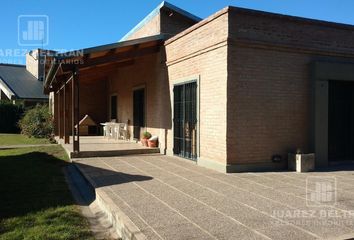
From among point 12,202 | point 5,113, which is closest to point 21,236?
point 12,202

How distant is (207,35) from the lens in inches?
383

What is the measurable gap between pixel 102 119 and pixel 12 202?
15.4 m

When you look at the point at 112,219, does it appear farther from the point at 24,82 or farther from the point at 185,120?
the point at 24,82

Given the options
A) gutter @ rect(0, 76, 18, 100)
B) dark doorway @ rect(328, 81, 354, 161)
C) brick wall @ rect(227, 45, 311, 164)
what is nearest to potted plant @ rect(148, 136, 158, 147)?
brick wall @ rect(227, 45, 311, 164)

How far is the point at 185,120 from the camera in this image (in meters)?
11.3

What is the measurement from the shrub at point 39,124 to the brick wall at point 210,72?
12167 millimetres

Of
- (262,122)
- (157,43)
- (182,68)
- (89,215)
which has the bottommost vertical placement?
(89,215)

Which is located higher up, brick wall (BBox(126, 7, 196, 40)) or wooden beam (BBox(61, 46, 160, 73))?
brick wall (BBox(126, 7, 196, 40))

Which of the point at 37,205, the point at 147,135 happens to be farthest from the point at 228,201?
the point at 147,135

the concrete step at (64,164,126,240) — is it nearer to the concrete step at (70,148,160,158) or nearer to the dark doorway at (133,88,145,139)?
the concrete step at (70,148,160,158)

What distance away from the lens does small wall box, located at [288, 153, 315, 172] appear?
897 centimetres

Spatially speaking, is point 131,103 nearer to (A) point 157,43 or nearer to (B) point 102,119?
(A) point 157,43

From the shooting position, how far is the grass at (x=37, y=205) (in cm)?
484

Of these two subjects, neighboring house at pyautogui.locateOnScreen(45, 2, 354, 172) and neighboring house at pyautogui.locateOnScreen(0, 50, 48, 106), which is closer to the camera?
neighboring house at pyautogui.locateOnScreen(45, 2, 354, 172)
